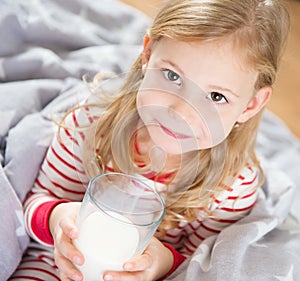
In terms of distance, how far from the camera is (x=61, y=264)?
78cm

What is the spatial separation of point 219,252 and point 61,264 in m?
0.22

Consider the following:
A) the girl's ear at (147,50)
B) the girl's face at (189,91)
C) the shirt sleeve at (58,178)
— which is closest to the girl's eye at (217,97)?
the girl's face at (189,91)

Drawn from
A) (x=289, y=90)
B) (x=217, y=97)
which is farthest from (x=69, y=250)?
(x=289, y=90)

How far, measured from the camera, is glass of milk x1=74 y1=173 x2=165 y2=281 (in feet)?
2.21

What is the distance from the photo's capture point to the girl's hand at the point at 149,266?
72 cm

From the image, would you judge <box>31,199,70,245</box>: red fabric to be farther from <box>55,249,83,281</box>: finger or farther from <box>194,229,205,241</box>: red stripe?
<box>194,229,205,241</box>: red stripe

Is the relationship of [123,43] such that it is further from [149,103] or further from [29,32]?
[149,103]

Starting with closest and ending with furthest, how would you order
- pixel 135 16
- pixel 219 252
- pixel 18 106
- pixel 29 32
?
1. pixel 219 252
2. pixel 18 106
3. pixel 29 32
4. pixel 135 16

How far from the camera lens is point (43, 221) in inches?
34.6

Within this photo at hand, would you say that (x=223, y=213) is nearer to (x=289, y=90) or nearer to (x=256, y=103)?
(x=256, y=103)

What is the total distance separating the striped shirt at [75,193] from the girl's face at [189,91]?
15cm

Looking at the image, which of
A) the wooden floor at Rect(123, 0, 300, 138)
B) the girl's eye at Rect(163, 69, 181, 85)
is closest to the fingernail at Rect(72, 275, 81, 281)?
the girl's eye at Rect(163, 69, 181, 85)

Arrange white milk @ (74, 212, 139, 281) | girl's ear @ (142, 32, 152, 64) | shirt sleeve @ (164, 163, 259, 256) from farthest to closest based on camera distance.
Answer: shirt sleeve @ (164, 163, 259, 256)
girl's ear @ (142, 32, 152, 64)
white milk @ (74, 212, 139, 281)

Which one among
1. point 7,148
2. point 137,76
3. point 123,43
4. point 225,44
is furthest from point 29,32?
point 225,44
